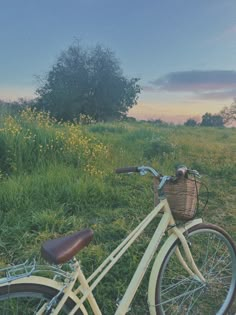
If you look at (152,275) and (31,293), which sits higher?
(31,293)

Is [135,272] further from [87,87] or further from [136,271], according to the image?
[87,87]

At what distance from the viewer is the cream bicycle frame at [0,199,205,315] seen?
1.57 m

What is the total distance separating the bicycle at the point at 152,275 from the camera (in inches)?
59.9

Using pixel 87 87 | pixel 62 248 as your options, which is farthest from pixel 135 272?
pixel 87 87

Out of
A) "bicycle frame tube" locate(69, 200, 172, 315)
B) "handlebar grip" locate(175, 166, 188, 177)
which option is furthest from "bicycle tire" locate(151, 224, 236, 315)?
"handlebar grip" locate(175, 166, 188, 177)

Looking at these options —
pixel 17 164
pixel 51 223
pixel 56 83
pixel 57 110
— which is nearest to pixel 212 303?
pixel 51 223

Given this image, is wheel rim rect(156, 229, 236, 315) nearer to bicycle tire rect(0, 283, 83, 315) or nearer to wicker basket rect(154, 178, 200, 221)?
wicker basket rect(154, 178, 200, 221)

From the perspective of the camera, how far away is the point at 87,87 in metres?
25.9

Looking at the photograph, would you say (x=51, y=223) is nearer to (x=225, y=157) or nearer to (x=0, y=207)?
(x=0, y=207)

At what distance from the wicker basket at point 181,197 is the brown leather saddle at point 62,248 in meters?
0.68

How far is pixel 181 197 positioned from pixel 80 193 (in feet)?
6.64

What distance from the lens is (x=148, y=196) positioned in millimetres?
4184

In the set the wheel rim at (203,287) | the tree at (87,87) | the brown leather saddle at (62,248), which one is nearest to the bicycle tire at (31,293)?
the brown leather saddle at (62,248)

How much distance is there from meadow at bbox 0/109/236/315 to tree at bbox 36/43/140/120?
18944 millimetres
